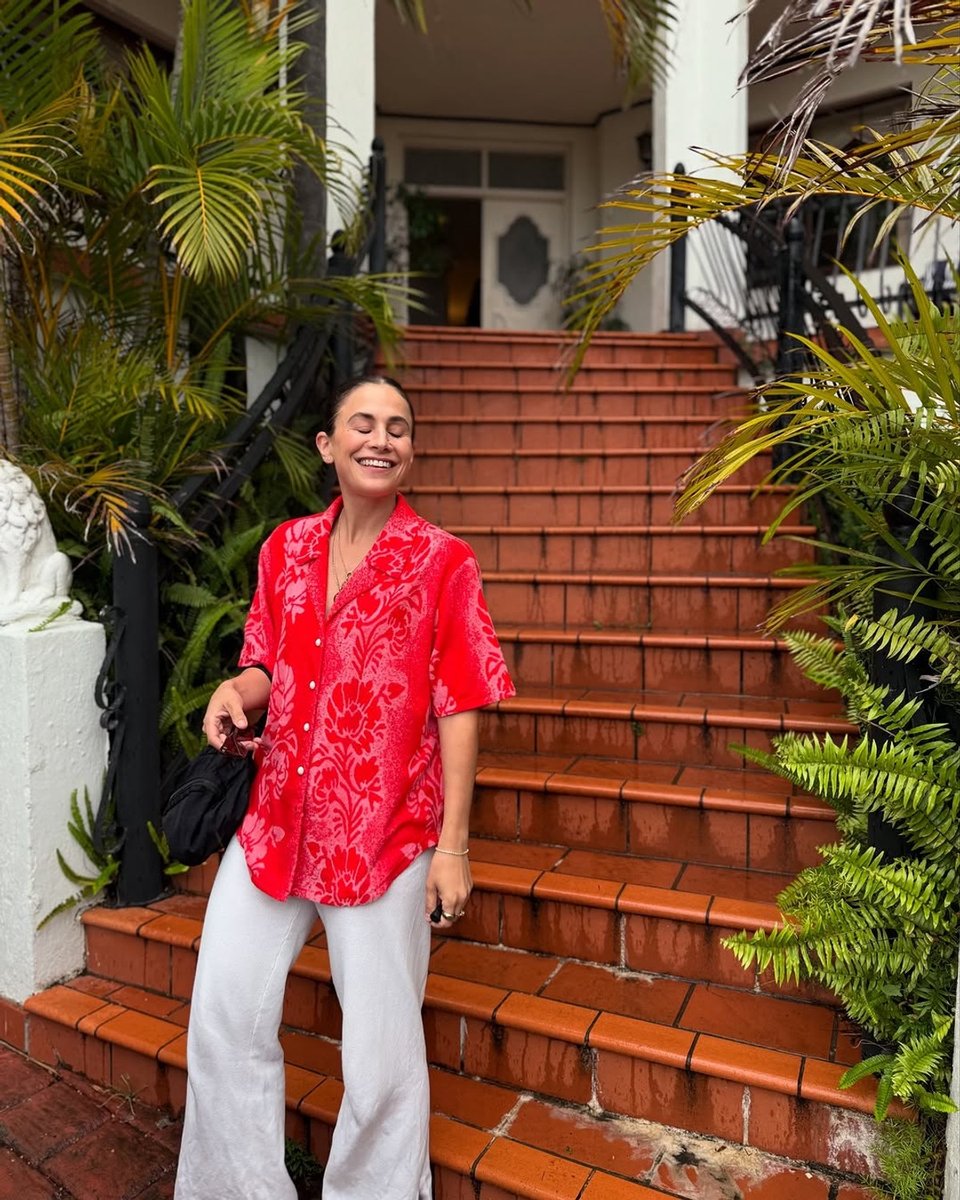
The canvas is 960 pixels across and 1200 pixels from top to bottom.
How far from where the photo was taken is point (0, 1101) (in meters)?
2.45

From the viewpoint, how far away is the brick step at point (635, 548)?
12.3 ft

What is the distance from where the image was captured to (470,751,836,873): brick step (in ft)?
8.29

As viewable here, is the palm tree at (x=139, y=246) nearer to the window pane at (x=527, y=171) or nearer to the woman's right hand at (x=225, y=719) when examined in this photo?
the woman's right hand at (x=225, y=719)

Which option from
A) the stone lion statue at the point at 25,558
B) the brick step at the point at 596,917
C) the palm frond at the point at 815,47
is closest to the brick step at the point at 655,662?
the brick step at the point at 596,917

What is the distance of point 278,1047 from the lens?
5.75ft

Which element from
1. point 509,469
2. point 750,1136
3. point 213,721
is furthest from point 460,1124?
point 509,469

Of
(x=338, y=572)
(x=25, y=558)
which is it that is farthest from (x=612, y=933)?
(x=25, y=558)

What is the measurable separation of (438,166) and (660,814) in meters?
8.44

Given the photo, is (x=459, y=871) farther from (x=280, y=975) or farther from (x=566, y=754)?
(x=566, y=754)

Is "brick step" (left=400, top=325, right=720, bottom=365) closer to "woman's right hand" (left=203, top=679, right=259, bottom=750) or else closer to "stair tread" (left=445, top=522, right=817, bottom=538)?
"stair tread" (left=445, top=522, right=817, bottom=538)

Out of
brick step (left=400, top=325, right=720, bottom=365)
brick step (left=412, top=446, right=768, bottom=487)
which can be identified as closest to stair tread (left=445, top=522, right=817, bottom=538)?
brick step (left=412, top=446, right=768, bottom=487)

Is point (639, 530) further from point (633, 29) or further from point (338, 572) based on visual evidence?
point (338, 572)

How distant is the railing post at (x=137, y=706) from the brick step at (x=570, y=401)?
99.9 inches

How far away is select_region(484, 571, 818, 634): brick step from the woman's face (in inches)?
78.1
